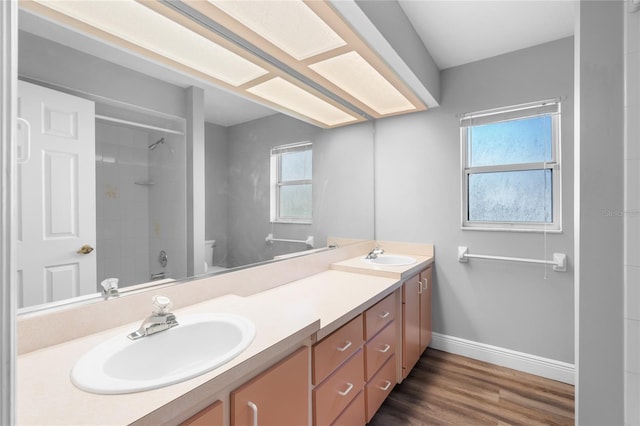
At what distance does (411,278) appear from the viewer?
7.21 ft

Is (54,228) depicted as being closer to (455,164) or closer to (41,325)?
(41,325)

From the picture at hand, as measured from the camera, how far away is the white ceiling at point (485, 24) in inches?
73.9

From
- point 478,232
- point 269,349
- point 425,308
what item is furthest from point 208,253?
point 478,232

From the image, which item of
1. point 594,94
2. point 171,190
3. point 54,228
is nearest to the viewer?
point 54,228

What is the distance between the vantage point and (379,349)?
5.63 feet

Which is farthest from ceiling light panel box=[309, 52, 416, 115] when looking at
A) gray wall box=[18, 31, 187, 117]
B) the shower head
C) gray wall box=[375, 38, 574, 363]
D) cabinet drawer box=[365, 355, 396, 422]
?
cabinet drawer box=[365, 355, 396, 422]

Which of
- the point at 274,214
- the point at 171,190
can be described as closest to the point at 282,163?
the point at 274,214

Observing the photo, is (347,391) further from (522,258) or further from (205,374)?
(522,258)

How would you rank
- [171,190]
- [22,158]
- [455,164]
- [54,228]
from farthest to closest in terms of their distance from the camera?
[455,164] → [171,190] → [54,228] → [22,158]

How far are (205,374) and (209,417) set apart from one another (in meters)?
0.11

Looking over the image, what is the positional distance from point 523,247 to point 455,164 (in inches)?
34.6

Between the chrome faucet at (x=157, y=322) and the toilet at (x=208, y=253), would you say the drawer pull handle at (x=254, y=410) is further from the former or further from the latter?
the toilet at (x=208, y=253)

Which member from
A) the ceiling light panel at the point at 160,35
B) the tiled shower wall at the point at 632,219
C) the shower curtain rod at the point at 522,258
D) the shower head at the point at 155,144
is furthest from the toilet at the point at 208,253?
the shower curtain rod at the point at 522,258

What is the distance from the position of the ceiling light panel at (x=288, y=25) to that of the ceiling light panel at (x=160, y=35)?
0.17m
